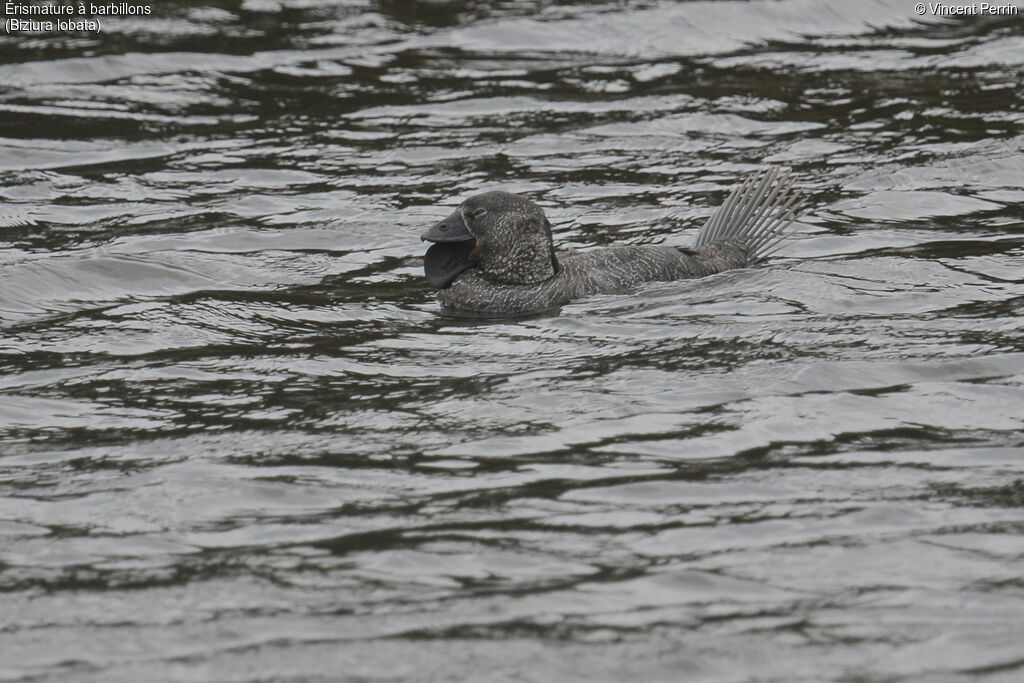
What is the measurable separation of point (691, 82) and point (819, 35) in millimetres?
2312

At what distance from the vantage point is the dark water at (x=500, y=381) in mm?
5383

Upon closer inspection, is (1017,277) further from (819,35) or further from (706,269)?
(819,35)

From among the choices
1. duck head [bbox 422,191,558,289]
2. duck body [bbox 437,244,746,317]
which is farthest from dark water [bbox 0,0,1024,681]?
duck head [bbox 422,191,558,289]

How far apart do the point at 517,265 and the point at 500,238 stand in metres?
0.19

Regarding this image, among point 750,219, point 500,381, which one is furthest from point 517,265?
point 500,381

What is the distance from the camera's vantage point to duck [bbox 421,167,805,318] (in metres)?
9.59

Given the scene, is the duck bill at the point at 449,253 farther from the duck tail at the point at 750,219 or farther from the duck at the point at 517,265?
the duck tail at the point at 750,219

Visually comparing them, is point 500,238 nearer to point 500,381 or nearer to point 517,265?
point 517,265

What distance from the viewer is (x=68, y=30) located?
55.7 ft

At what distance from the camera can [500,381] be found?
7.98 m

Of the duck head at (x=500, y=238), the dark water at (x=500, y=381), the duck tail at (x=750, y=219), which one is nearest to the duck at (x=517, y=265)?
the duck head at (x=500, y=238)

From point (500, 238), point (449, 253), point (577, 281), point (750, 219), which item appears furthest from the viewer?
point (750, 219)

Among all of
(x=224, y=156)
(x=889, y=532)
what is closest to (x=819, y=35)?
(x=224, y=156)

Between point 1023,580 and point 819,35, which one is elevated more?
point 819,35
